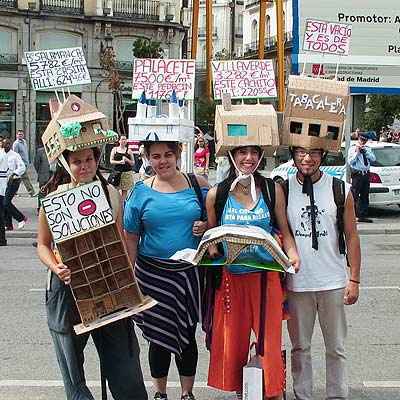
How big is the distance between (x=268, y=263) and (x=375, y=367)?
2159 mm

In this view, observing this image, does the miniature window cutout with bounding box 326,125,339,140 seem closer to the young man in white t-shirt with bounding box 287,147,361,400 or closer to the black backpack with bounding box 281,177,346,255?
the young man in white t-shirt with bounding box 287,147,361,400

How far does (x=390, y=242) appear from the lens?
13.8m

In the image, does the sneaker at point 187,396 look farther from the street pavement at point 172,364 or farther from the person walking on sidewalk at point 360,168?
the person walking on sidewalk at point 360,168

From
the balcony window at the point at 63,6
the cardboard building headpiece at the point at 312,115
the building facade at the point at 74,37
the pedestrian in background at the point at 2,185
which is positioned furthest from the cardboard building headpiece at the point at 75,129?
the balcony window at the point at 63,6

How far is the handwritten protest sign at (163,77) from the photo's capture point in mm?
8258

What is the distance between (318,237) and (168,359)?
121 centimetres

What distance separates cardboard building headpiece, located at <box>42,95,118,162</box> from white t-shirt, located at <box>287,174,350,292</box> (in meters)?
1.14

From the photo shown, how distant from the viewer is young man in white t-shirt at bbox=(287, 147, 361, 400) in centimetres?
465

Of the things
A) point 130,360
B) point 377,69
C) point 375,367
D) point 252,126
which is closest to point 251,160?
point 252,126

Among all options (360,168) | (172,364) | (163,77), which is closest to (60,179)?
(172,364)

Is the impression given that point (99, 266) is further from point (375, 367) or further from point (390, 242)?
point (390, 242)

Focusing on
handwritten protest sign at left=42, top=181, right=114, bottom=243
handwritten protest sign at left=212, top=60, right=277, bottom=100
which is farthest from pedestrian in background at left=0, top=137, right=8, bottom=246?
handwritten protest sign at left=42, top=181, right=114, bottom=243

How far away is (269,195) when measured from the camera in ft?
14.9

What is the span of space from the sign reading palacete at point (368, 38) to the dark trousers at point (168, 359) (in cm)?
1309
